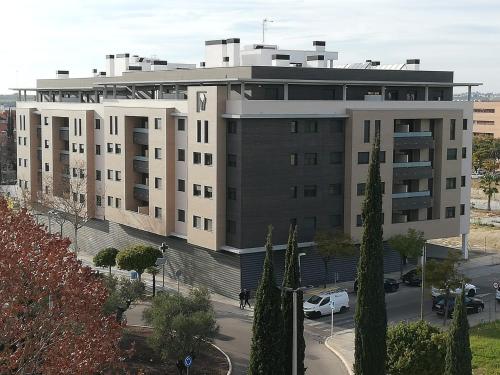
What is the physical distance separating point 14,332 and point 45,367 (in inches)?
45.8

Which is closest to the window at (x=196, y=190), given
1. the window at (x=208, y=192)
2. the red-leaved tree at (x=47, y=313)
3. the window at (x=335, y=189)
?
the window at (x=208, y=192)

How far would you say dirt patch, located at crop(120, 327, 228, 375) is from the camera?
3569cm

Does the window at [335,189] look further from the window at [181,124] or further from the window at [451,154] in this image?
the window at [181,124]

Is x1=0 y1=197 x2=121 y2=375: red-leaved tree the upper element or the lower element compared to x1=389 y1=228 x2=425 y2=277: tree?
upper

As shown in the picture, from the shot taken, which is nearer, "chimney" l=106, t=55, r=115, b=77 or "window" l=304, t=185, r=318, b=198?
"window" l=304, t=185, r=318, b=198

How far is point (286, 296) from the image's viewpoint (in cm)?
2998

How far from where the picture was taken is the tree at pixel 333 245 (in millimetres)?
50812

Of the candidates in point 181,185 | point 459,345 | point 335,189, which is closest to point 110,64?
point 181,185

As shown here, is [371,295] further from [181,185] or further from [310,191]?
[181,185]

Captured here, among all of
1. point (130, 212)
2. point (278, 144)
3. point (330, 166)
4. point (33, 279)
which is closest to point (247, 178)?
point (278, 144)

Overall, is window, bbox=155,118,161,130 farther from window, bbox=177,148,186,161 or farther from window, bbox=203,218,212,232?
window, bbox=203,218,212,232

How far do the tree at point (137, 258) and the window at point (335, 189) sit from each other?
1312 cm

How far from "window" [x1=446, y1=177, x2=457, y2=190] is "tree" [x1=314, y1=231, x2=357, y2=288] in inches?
466

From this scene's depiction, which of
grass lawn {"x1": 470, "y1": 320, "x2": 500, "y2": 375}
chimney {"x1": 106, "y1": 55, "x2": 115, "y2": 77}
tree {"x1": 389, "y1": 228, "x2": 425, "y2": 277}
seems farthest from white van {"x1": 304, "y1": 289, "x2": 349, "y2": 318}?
chimney {"x1": 106, "y1": 55, "x2": 115, "y2": 77}
